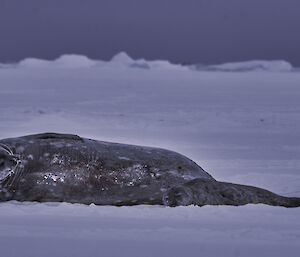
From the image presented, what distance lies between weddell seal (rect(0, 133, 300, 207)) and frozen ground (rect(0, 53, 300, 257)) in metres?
0.23

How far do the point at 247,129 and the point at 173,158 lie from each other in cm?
657

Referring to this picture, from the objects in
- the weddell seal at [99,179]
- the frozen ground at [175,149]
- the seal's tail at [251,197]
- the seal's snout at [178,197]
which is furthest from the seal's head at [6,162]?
the seal's tail at [251,197]

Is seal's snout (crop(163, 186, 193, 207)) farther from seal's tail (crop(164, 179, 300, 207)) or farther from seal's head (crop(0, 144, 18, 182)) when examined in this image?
seal's head (crop(0, 144, 18, 182))

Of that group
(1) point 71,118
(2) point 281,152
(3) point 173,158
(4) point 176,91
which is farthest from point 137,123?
(4) point 176,91

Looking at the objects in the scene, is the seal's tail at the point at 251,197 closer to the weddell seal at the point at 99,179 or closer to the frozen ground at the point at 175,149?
the weddell seal at the point at 99,179

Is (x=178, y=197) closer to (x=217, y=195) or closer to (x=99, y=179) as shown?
(x=217, y=195)

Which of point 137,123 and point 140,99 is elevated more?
point 140,99

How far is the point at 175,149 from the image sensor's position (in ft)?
26.1

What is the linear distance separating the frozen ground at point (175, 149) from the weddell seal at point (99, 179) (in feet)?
0.76

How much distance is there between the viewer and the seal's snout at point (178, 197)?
405cm

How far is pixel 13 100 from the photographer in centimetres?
1773

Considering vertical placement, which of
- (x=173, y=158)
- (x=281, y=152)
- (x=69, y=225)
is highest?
(x=281, y=152)

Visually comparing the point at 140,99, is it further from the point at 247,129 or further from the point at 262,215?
the point at 262,215

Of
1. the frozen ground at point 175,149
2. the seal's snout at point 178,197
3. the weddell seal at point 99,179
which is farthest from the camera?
the weddell seal at point 99,179
